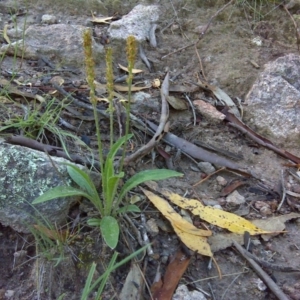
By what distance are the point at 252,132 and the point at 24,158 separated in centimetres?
109

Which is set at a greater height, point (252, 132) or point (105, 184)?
point (105, 184)

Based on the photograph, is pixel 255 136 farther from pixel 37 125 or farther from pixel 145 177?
pixel 37 125

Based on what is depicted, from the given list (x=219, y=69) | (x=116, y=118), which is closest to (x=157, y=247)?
(x=116, y=118)

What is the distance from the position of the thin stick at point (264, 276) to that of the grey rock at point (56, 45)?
1.33 metres

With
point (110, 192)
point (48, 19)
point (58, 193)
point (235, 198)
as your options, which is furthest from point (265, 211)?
point (48, 19)

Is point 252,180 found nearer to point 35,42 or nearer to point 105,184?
point 105,184

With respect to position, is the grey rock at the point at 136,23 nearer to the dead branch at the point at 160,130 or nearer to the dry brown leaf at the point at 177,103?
the dead branch at the point at 160,130

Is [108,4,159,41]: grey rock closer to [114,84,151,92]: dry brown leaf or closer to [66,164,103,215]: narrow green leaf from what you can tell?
[114,84,151,92]: dry brown leaf

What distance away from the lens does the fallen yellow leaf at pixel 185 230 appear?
1641 mm

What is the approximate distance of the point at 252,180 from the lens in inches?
78.3

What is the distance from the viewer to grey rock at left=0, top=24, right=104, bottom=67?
245 cm

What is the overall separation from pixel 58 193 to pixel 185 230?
0.49m

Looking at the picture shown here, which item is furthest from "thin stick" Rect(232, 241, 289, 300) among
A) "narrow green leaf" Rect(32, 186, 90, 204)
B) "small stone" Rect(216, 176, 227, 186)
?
"narrow green leaf" Rect(32, 186, 90, 204)


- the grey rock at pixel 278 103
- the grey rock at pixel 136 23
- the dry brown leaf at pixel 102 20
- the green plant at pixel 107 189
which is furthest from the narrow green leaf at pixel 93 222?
the dry brown leaf at pixel 102 20
